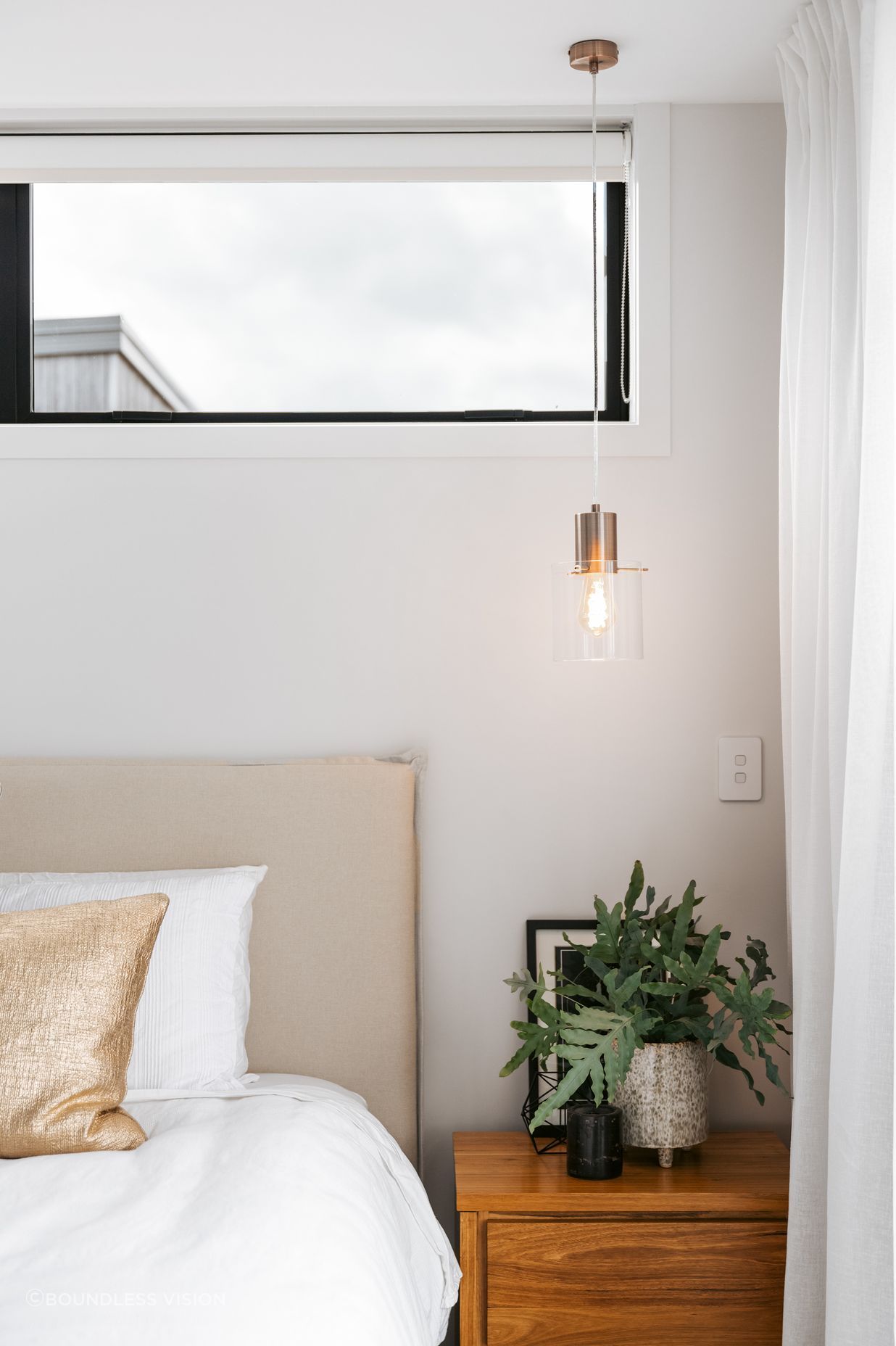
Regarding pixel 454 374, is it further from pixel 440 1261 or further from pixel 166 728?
pixel 440 1261

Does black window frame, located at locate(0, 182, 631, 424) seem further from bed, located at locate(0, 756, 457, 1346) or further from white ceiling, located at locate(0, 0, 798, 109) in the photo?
bed, located at locate(0, 756, 457, 1346)

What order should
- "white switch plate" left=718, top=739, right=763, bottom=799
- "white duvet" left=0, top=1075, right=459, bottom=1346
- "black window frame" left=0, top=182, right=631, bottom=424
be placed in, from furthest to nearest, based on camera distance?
1. "black window frame" left=0, top=182, right=631, bottom=424
2. "white switch plate" left=718, top=739, right=763, bottom=799
3. "white duvet" left=0, top=1075, right=459, bottom=1346

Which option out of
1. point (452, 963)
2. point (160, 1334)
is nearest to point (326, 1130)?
point (160, 1334)

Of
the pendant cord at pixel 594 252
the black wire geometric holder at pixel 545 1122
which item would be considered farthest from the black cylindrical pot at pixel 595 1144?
the pendant cord at pixel 594 252

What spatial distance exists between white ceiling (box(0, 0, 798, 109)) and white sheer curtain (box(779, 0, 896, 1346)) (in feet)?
0.56

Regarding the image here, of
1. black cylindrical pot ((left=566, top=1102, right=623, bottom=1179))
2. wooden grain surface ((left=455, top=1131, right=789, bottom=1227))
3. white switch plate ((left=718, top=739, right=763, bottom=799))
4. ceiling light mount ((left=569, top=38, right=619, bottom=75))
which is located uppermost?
ceiling light mount ((left=569, top=38, right=619, bottom=75))

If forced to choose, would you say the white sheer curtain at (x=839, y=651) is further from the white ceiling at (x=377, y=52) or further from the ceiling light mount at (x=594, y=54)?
the ceiling light mount at (x=594, y=54)

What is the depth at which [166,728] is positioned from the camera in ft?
7.09

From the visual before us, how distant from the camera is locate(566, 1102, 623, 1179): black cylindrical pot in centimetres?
176

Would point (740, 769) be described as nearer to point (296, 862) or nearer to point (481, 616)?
point (481, 616)

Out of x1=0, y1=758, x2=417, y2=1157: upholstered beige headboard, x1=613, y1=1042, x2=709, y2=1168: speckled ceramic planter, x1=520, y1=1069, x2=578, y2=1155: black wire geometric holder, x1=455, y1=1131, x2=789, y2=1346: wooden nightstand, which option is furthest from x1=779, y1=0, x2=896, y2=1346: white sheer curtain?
x1=0, y1=758, x2=417, y2=1157: upholstered beige headboard

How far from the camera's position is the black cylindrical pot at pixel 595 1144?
1.76m

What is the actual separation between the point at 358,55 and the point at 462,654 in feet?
3.70

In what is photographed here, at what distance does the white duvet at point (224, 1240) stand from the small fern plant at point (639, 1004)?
0.34 metres
